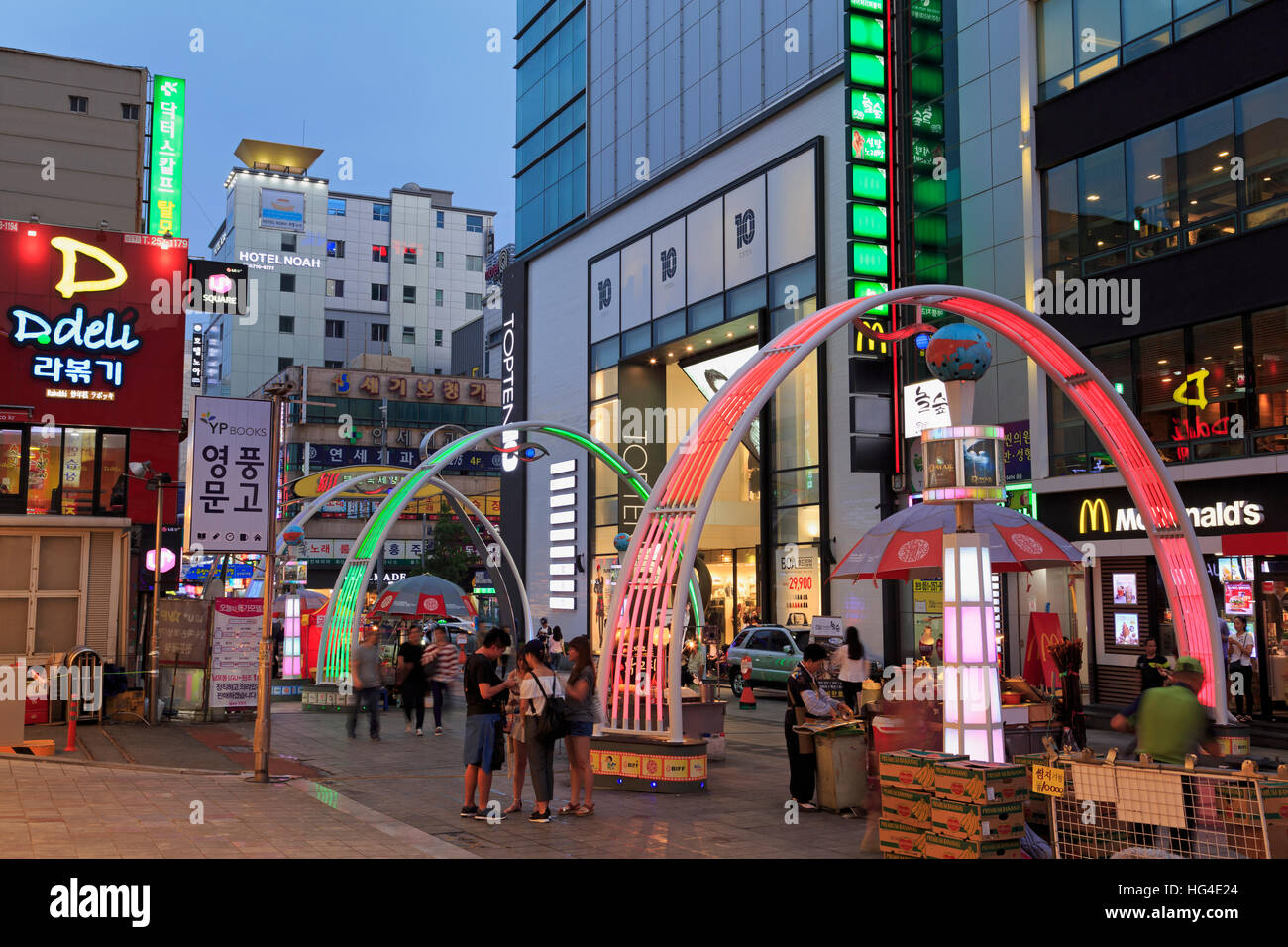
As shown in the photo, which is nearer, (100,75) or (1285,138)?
(1285,138)

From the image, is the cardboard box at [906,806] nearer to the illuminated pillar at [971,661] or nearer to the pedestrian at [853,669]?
the illuminated pillar at [971,661]

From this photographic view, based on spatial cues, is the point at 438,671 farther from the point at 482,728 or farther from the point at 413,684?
the point at 482,728

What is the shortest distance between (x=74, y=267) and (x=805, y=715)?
1685cm

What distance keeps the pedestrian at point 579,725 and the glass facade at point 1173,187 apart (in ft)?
49.9

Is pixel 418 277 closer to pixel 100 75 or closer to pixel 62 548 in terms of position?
pixel 100 75

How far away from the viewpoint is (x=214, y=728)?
20.1 m

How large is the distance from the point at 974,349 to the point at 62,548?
16669 mm

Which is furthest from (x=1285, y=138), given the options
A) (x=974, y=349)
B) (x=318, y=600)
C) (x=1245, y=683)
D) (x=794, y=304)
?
(x=318, y=600)

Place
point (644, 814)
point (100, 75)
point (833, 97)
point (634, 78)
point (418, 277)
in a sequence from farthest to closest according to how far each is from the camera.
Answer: point (418, 277)
point (634, 78)
point (833, 97)
point (100, 75)
point (644, 814)

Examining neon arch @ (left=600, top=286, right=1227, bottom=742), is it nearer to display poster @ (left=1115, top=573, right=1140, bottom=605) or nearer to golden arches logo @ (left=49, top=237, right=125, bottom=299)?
display poster @ (left=1115, top=573, right=1140, bottom=605)

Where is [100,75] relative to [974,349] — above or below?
above

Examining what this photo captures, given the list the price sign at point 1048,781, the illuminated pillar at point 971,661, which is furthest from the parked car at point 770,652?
the price sign at point 1048,781

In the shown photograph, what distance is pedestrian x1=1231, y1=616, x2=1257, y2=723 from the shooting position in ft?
64.0

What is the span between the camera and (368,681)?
19.1m
